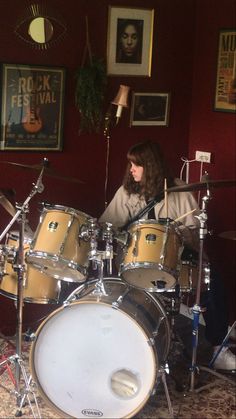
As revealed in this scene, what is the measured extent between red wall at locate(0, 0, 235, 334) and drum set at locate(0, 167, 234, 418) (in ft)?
2.44

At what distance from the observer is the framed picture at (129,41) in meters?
3.53

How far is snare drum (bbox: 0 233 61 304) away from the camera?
3018 millimetres

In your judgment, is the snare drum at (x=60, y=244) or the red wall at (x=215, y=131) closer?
the snare drum at (x=60, y=244)

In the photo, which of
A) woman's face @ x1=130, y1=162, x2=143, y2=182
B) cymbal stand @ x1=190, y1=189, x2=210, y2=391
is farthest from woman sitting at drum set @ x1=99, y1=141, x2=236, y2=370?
cymbal stand @ x1=190, y1=189, x2=210, y2=391

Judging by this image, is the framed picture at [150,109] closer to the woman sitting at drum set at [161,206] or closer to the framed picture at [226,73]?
the framed picture at [226,73]

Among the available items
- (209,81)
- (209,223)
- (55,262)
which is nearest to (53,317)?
(55,262)

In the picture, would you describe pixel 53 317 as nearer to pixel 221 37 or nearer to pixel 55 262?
pixel 55 262

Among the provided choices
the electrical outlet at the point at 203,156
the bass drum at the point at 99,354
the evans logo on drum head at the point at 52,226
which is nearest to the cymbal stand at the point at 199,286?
the bass drum at the point at 99,354

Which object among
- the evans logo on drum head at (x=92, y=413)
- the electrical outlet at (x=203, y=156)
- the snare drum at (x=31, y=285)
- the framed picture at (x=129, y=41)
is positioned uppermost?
the framed picture at (x=129, y=41)

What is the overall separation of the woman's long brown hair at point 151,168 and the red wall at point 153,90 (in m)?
0.41

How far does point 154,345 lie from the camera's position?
8.70ft

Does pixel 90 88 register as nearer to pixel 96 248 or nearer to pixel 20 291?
pixel 96 248

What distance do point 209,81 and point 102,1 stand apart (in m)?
0.78

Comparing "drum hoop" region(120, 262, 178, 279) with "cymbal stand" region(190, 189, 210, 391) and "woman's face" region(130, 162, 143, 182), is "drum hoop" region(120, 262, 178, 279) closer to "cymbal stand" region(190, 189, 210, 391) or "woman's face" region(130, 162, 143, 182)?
"cymbal stand" region(190, 189, 210, 391)
